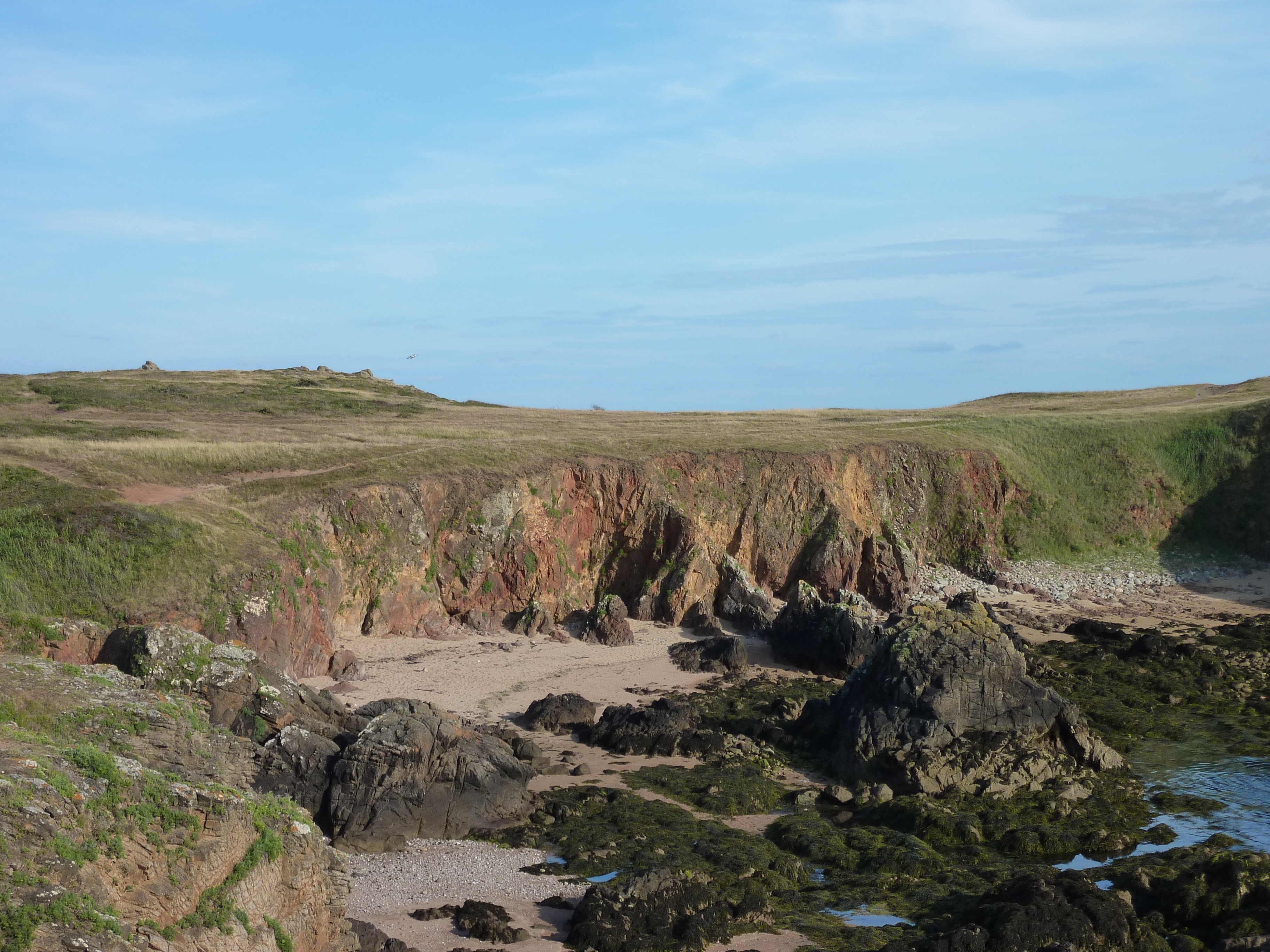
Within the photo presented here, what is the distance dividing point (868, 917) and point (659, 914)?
4763 millimetres

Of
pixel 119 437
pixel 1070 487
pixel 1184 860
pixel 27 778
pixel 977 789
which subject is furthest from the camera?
pixel 1070 487

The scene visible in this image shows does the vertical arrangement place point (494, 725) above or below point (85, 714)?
below

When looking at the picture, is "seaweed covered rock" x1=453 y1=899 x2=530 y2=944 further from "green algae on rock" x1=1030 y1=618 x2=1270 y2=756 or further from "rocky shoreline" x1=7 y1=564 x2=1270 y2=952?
"green algae on rock" x1=1030 y1=618 x2=1270 y2=756

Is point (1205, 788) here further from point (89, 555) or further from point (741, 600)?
point (89, 555)

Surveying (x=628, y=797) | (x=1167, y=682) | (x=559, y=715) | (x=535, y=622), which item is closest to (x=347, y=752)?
(x=628, y=797)

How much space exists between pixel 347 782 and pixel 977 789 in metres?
17.5

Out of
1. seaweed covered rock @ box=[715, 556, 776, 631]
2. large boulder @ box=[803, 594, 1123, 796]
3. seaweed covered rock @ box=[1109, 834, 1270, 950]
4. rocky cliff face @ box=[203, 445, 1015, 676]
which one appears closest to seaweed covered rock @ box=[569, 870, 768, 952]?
seaweed covered rock @ box=[1109, 834, 1270, 950]

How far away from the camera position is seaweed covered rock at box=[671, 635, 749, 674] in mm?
46531

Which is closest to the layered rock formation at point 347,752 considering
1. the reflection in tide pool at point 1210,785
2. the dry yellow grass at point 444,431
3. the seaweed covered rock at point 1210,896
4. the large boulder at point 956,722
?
the large boulder at point 956,722

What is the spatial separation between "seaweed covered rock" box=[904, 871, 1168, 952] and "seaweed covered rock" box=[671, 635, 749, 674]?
23543 millimetres

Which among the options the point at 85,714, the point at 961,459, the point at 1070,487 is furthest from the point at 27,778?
the point at 1070,487

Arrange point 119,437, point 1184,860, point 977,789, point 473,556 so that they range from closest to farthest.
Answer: point 1184,860, point 977,789, point 473,556, point 119,437

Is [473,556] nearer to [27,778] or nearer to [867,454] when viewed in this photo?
[867,454]

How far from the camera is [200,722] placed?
73.8 feet
